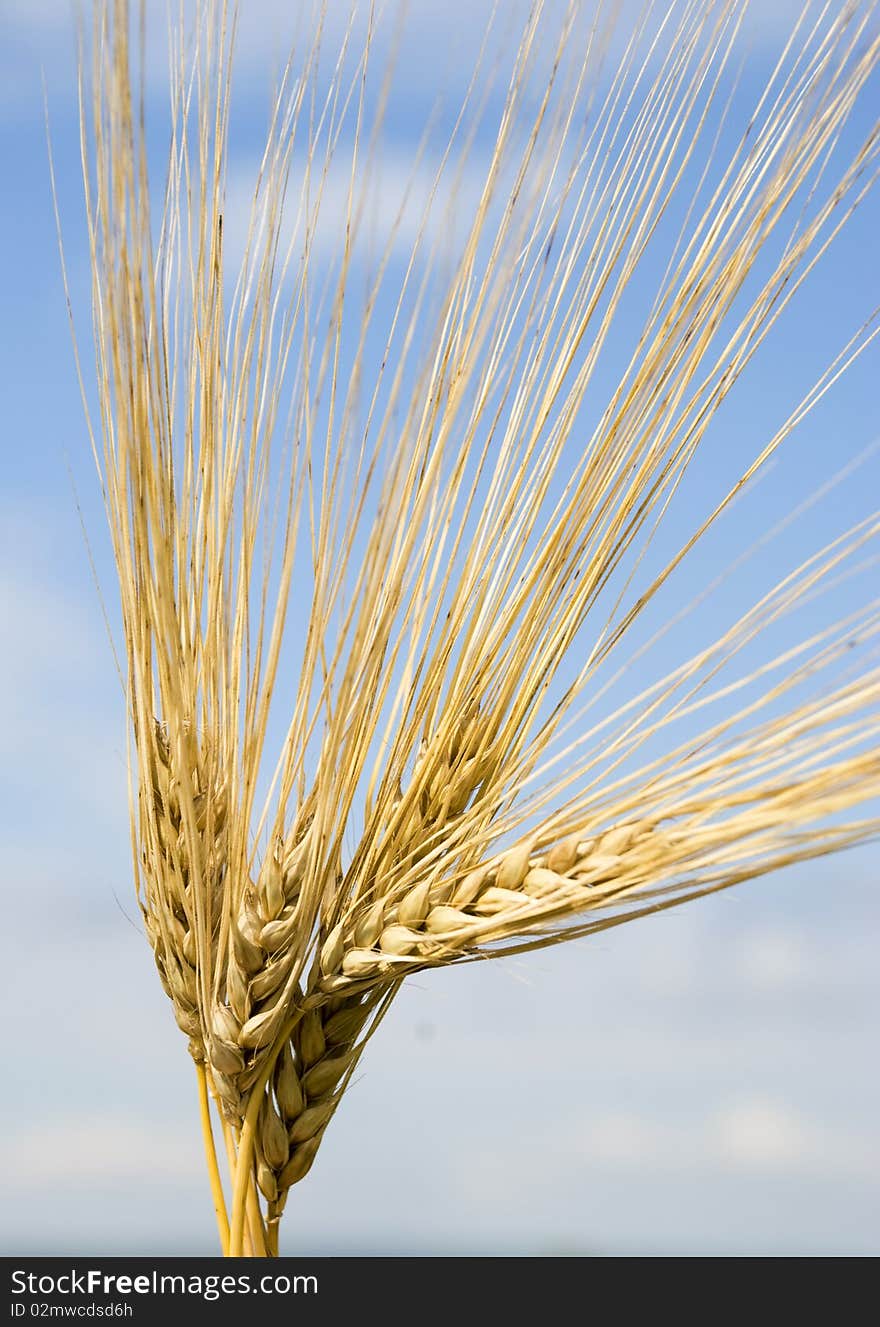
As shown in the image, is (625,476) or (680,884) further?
(625,476)

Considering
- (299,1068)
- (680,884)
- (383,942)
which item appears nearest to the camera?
(680,884)

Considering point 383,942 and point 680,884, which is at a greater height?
point 680,884

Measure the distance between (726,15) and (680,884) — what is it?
0.76 m

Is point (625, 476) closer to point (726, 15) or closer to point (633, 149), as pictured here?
point (633, 149)

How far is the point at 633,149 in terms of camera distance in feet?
3.60

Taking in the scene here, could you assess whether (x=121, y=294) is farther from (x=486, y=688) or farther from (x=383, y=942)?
(x=383, y=942)

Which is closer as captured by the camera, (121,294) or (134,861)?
(121,294)

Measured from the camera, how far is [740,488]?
106cm

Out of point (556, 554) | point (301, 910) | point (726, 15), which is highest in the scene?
point (726, 15)

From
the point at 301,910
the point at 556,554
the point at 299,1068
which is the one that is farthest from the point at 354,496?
the point at 299,1068

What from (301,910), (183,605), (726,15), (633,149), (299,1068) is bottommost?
(299,1068)

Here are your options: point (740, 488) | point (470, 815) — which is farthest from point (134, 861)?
point (740, 488)

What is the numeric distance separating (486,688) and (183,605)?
26 cm

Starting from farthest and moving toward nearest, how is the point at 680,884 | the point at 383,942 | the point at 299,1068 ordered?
the point at 299,1068, the point at 383,942, the point at 680,884
